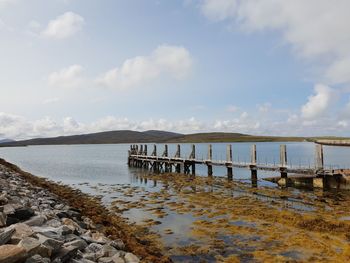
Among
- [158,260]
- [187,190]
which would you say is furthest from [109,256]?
[187,190]

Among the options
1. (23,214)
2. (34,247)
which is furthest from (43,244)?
(23,214)

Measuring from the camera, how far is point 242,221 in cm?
1742

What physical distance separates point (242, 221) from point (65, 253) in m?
12.5

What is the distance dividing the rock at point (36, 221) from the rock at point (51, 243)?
197 cm

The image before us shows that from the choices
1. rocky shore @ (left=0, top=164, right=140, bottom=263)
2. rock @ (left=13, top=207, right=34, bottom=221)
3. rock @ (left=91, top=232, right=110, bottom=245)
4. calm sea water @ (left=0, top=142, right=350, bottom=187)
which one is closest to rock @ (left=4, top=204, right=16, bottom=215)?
rocky shore @ (left=0, top=164, right=140, bottom=263)

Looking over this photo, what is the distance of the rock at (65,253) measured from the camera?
22.5 ft

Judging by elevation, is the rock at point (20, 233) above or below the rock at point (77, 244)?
above

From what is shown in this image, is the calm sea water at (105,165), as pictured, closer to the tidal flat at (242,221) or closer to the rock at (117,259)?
the tidal flat at (242,221)

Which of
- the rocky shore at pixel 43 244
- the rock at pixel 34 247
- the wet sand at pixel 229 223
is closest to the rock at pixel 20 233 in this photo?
the rocky shore at pixel 43 244

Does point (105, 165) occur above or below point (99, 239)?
below

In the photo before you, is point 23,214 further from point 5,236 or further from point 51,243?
point 5,236

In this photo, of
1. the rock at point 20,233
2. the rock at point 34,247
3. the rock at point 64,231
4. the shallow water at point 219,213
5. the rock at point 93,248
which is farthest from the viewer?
the shallow water at point 219,213

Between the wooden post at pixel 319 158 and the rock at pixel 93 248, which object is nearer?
the rock at pixel 93 248

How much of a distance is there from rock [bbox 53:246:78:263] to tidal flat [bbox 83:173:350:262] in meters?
5.85
